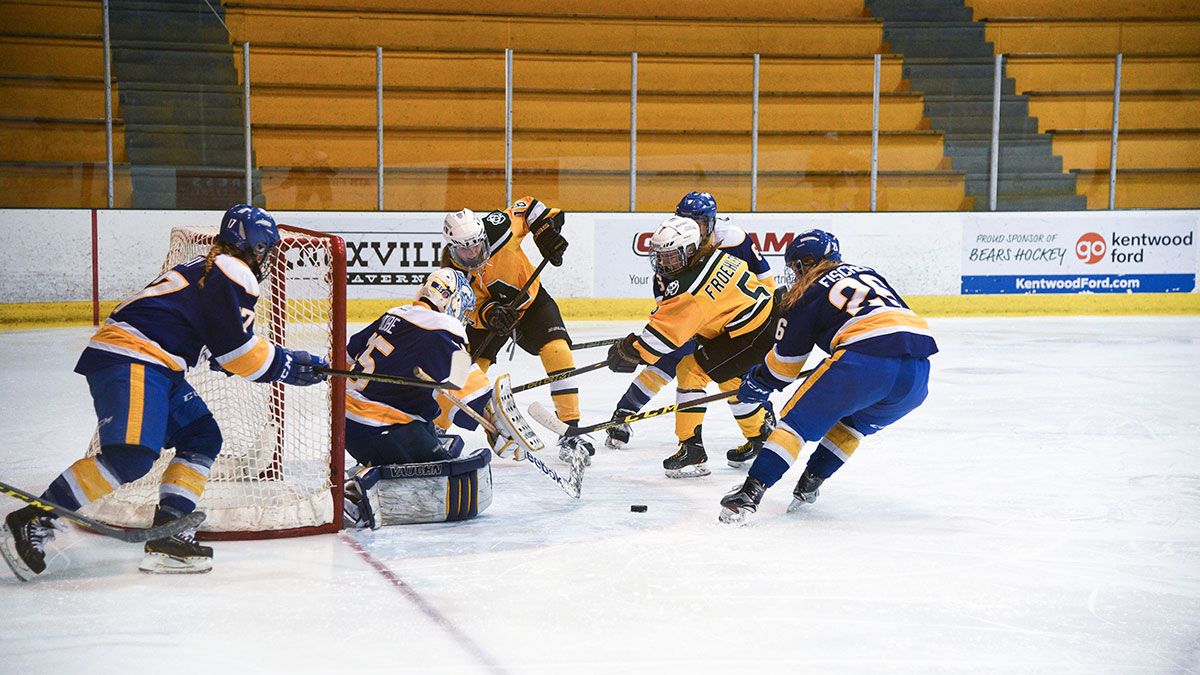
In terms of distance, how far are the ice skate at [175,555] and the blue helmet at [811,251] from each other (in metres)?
1.85

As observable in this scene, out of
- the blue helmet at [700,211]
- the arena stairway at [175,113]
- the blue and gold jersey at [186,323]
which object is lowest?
the blue and gold jersey at [186,323]

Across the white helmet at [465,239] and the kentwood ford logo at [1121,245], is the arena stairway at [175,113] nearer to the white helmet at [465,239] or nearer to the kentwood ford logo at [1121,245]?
the white helmet at [465,239]

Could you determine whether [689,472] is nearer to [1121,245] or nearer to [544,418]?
[544,418]

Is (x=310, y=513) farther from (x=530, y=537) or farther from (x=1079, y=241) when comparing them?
(x=1079, y=241)

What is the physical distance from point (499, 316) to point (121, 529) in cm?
208

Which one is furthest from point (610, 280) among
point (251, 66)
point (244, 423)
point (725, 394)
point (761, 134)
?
point (244, 423)

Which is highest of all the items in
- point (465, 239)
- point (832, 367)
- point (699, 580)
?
point (465, 239)

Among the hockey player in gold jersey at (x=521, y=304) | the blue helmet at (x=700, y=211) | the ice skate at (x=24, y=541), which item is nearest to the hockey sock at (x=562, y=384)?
the hockey player in gold jersey at (x=521, y=304)

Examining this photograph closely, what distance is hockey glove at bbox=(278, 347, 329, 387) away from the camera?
122 inches

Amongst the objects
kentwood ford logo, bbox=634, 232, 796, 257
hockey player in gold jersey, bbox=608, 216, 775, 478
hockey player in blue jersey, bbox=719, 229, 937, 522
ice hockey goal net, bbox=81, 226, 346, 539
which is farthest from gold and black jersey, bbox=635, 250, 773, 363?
kentwood ford logo, bbox=634, 232, 796, 257

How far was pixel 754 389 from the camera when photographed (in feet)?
12.6

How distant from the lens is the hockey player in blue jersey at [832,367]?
11.6 feet

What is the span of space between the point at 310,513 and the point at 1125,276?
7342mm

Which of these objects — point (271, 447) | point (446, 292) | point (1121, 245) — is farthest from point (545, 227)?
point (1121, 245)
